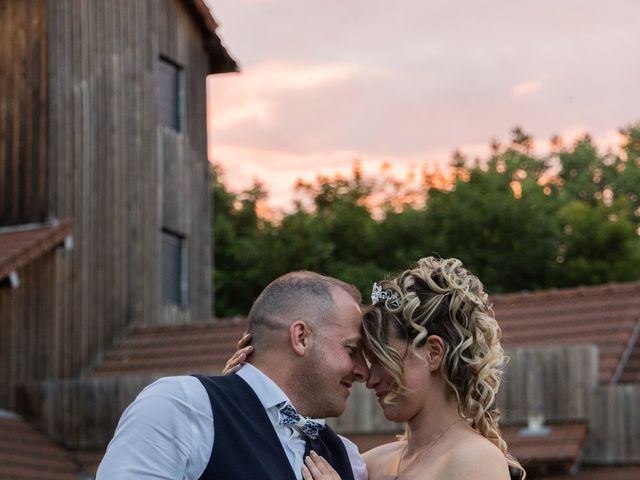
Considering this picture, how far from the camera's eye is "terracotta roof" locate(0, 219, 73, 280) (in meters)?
24.1

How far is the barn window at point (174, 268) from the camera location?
29031 millimetres

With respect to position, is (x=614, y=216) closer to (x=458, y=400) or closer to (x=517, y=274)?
(x=517, y=274)

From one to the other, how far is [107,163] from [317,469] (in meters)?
21.4

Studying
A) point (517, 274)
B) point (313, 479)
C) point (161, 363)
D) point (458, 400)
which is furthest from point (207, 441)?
point (517, 274)

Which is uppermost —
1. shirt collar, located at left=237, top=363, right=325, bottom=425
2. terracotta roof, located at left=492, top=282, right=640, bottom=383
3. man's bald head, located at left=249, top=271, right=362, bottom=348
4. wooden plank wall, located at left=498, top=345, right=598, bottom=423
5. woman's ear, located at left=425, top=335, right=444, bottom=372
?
man's bald head, located at left=249, top=271, right=362, bottom=348

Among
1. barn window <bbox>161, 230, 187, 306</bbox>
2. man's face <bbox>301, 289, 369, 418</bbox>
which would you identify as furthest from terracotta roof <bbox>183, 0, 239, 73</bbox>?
man's face <bbox>301, 289, 369, 418</bbox>

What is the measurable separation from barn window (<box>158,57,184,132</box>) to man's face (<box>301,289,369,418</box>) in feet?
74.0

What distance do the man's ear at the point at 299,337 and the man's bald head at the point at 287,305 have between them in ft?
0.09

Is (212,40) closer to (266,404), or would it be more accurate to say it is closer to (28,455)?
(28,455)

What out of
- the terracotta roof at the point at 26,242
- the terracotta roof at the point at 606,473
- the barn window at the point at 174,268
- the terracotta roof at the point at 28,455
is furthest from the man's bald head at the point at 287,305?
the barn window at the point at 174,268

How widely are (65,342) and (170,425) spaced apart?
21367 millimetres

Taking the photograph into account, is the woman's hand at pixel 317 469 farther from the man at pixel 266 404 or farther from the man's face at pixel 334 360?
the man's face at pixel 334 360

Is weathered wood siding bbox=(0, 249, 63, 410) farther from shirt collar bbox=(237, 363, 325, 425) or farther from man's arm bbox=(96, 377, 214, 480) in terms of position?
man's arm bbox=(96, 377, 214, 480)

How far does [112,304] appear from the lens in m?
27.7
